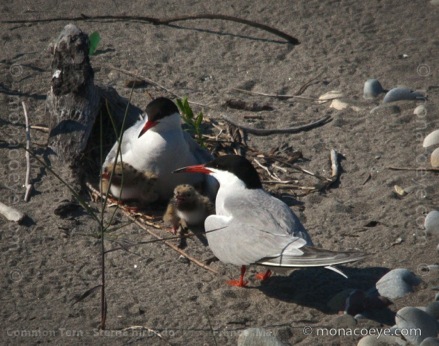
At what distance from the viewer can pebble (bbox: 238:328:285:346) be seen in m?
3.82

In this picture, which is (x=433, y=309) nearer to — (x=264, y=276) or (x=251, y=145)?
(x=264, y=276)

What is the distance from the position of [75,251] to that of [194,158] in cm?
105

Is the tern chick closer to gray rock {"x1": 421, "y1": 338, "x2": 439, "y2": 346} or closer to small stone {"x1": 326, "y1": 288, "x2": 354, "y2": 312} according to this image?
small stone {"x1": 326, "y1": 288, "x2": 354, "y2": 312}

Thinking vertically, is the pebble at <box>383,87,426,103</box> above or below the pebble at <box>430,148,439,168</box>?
above

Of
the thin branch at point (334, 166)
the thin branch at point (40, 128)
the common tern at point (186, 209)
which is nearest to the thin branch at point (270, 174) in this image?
the thin branch at point (334, 166)

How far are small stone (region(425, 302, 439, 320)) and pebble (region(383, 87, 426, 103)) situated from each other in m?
2.24

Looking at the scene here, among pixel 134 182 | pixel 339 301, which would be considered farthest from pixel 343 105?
pixel 339 301

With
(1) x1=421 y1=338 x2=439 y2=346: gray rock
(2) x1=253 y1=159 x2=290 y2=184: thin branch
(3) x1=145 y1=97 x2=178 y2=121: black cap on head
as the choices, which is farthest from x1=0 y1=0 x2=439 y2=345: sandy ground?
(3) x1=145 y1=97 x2=178 y2=121: black cap on head

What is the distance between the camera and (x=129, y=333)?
3969 millimetres

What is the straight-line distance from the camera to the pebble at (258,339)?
3820mm

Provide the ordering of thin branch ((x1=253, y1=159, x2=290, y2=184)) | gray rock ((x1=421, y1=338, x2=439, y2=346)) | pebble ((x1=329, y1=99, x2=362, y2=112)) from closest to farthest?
gray rock ((x1=421, y1=338, x2=439, y2=346)) → thin branch ((x1=253, y1=159, x2=290, y2=184)) → pebble ((x1=329, y1=99, x2=362, y2=112))

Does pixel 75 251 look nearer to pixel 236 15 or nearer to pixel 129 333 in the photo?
pixel 129 333

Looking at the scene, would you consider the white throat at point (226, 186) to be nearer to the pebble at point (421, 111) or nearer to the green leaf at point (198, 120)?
the green leaf at point (198, 120)

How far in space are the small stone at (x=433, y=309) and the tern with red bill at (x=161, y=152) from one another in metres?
1.67
